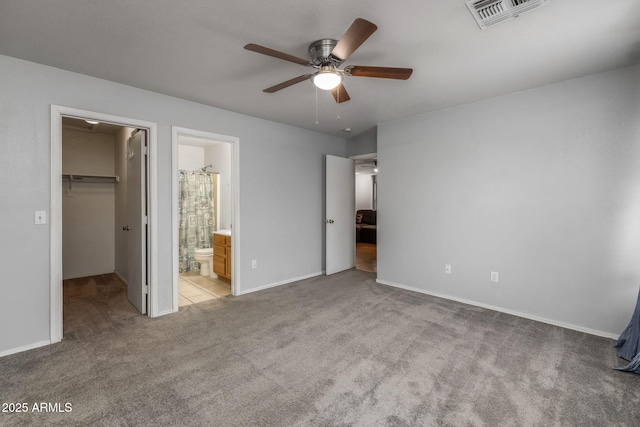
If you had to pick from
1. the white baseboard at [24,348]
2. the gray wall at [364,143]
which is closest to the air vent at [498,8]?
the gray wall at [364,143]

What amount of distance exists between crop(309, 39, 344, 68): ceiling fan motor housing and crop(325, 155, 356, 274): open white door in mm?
2634

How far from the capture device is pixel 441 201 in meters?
3.79

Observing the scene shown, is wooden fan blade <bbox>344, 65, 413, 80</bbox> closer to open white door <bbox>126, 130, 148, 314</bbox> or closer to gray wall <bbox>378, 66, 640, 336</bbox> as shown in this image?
gray wall <bbox>378, 66, 640, 336</bbox>

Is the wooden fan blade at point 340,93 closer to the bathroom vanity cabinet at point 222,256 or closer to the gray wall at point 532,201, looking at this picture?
the gray wall at point 532,201

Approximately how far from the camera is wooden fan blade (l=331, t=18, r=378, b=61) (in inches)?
60.5

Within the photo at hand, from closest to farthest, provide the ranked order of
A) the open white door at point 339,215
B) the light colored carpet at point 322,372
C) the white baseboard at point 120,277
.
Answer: the light colored carpet at point 322,372 → the white baseboard at point 120,277 → the open white door at point 339,215

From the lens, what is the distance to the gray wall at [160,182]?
239cm

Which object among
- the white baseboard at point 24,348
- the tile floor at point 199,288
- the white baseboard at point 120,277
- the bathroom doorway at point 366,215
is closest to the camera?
the white baseboard at point 24,348

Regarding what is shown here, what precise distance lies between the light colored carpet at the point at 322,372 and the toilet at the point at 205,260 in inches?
66.4

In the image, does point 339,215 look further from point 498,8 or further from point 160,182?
point 498,8

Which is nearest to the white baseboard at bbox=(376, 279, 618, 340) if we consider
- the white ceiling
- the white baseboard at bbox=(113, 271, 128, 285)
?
the white ceiling

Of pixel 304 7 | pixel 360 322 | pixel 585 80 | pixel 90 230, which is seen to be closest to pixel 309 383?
pixel 360 322

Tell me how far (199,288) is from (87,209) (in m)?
2.61

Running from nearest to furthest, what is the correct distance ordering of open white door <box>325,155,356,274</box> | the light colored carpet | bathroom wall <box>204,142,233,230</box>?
the light colored carpet
open white door <box>325,155,356,274</box>
bathroom wall <box>204,142,233,230</box>
